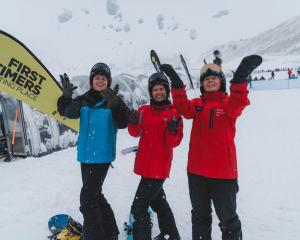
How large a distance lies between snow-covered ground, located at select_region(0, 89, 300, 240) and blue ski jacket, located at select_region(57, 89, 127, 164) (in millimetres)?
1284

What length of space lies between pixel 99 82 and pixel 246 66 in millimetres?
1416

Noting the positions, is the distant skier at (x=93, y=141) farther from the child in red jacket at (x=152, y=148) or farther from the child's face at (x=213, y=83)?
the child's face at (x=213, y=83)

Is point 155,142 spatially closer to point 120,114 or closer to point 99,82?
point 120,114

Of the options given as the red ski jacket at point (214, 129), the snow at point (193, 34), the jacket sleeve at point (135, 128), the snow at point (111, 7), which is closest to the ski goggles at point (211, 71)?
the red ski jacket at point (214, 129)

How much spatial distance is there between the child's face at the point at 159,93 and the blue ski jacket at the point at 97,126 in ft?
1.00

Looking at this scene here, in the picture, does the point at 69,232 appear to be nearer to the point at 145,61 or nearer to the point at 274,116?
the point at 274,116

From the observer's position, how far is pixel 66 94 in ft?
10.4

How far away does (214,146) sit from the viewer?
9.16ft

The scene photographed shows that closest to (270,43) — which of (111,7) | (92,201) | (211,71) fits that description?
(111,7)

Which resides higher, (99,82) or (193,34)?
(193,34)

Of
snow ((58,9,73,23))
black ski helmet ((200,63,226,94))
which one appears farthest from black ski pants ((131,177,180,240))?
snow ((58,9,73,23))

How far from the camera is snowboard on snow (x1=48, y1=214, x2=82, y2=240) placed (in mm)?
3521

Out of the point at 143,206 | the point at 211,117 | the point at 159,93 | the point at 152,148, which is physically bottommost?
the point at 143,206

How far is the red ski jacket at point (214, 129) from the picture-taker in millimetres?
2703
